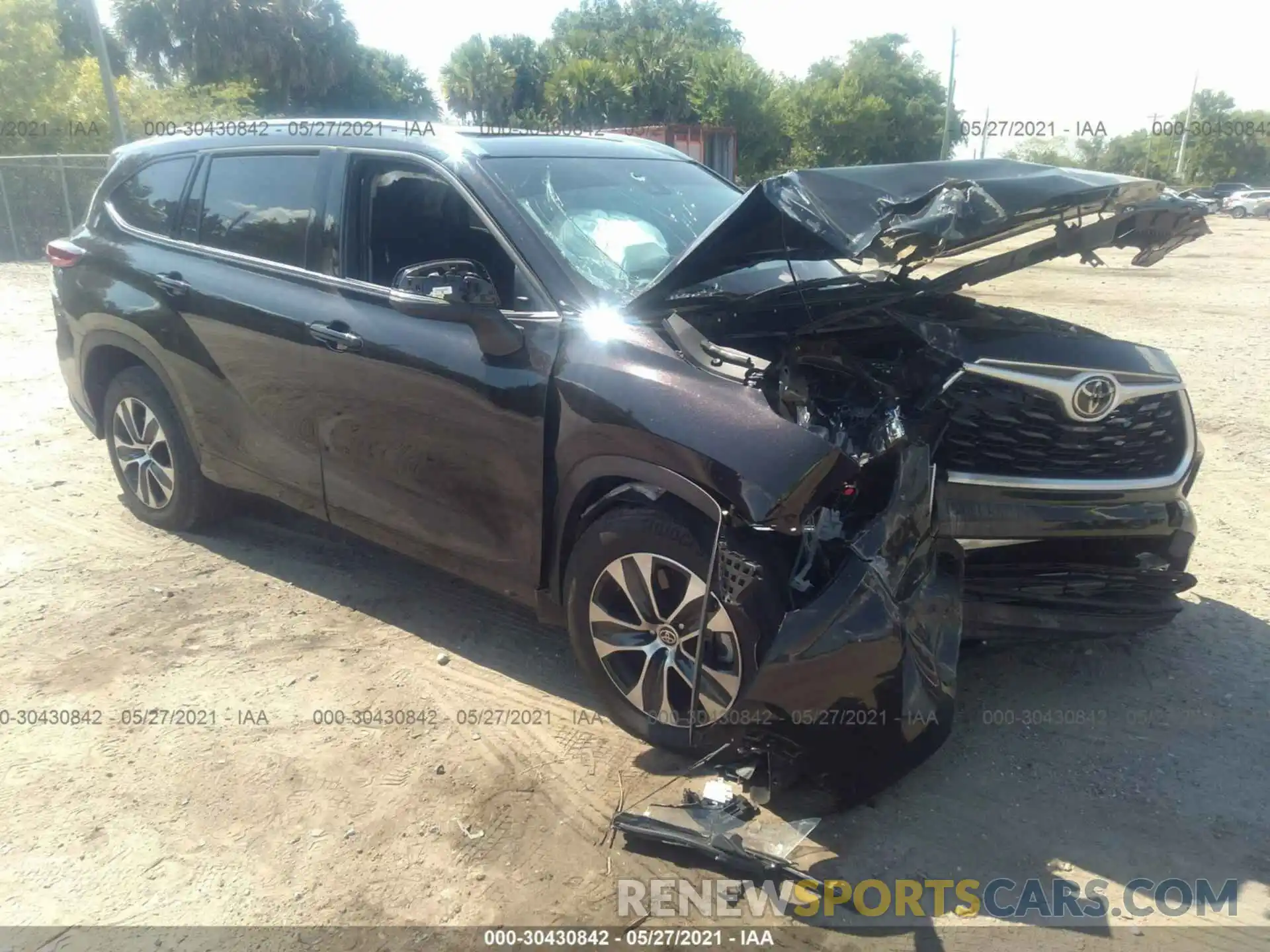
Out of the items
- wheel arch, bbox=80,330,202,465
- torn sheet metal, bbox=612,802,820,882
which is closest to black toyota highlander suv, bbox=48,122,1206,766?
torn sheet metal, bbox=612,802,820,882

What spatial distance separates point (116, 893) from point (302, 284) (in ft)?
8.05

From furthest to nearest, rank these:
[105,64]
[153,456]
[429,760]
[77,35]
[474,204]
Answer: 1. [77,35]
2. [105,64]
3. [153,456]
4. [474,204]
5. [429,760]

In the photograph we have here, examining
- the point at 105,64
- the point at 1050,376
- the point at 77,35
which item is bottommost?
the point at 1050,376

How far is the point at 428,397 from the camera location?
3664 millimetres

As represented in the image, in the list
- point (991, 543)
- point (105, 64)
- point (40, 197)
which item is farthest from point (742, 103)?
point (991, 543)

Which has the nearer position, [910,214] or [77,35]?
[910,214]

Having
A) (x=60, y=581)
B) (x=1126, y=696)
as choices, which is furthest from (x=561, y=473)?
(x=60, y=581)

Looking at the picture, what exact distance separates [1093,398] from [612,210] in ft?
6.40

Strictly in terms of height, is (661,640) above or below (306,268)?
below

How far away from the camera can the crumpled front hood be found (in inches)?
120

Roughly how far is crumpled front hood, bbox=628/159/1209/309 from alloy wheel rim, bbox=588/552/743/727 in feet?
3.12

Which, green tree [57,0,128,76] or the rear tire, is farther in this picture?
green tree [57,0,128,76]

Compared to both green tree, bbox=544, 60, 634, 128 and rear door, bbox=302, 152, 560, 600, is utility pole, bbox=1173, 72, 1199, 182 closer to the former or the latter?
green tree, bbox=544, 60, 634, 128

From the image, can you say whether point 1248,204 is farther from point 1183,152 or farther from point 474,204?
point 474,204
